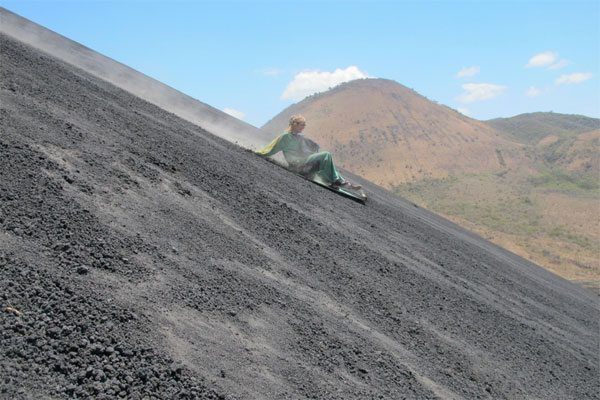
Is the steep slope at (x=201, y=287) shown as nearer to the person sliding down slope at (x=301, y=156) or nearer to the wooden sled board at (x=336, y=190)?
the wooden sled board at (x=336, y=190)

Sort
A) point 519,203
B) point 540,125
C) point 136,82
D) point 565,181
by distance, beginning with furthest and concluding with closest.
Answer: point 540,125 < point 565,181 < point 519,203 < point 136,82

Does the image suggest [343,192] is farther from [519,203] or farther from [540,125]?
[540,125]

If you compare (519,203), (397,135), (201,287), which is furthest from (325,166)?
(397,135)

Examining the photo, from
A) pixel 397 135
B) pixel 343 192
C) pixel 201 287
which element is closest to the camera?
pixel 201 287

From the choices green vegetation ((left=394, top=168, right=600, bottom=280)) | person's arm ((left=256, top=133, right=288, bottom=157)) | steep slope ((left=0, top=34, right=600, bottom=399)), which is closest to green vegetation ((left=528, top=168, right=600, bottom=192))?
green vegetation ((left=394, top=168, right=600, bottom=280))

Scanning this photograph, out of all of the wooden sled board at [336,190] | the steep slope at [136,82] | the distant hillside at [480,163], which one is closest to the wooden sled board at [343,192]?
the wooden sled board at [336,190]

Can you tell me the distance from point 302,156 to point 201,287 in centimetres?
600

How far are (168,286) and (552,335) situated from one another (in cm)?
588

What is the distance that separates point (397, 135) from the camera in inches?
2136

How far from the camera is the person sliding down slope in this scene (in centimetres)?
955

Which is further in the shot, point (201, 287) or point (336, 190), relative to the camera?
point (336, 190)

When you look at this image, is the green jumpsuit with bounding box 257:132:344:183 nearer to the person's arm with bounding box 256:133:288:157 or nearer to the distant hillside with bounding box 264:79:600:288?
the person's arm with bounding box 256:133:288:157

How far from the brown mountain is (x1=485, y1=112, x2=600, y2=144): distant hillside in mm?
5691

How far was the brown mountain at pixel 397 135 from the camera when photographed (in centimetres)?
4775
